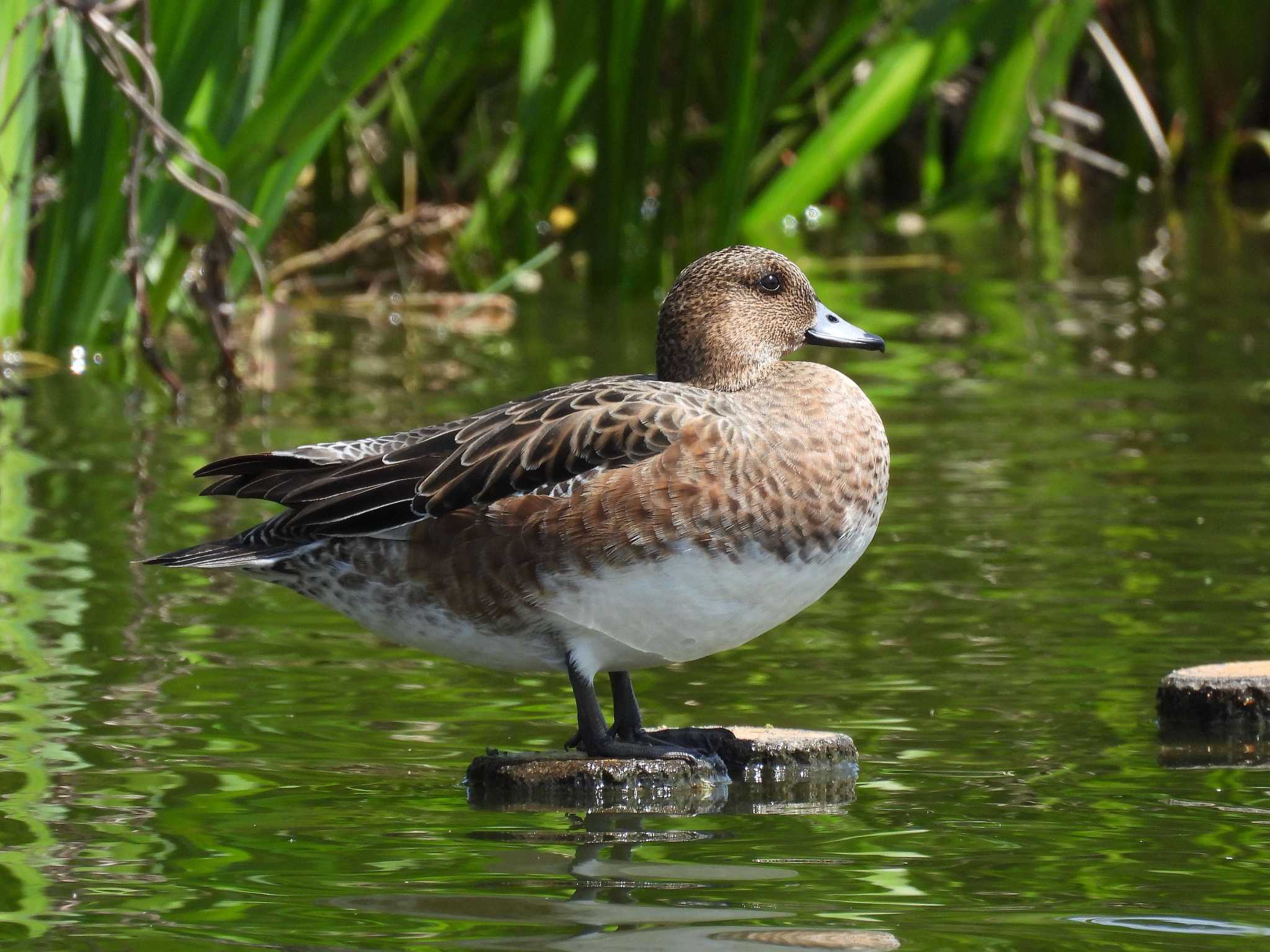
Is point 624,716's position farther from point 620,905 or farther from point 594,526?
point 620,905

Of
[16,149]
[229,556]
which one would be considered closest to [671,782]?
[229,556]

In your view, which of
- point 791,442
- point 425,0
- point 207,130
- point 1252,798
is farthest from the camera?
point 207,130

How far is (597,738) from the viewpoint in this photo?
3.94m

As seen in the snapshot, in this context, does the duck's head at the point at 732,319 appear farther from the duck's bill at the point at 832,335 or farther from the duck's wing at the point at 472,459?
Answer: the duck's wing at the point at 472,459

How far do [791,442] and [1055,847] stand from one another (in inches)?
36.5

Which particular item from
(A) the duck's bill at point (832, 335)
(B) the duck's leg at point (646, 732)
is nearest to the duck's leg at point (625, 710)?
(B) the duck's leg at point (646, 732)

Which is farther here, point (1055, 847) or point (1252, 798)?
point (1252, 798)

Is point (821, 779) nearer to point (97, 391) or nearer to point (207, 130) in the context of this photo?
point (207, 130)

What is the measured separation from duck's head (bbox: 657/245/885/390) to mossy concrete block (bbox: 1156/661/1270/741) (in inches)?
35.5

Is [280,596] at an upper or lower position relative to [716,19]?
lower

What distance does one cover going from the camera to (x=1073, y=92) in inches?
563

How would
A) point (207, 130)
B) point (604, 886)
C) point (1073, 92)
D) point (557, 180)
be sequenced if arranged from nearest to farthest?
point (604, 886), point (207, 130), point (557, 180), point (1073, 92)

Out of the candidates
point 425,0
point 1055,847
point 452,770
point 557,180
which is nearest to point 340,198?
point 557,180

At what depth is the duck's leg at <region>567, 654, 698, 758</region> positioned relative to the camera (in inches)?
154
